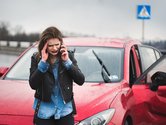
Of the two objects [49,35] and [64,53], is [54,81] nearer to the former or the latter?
[64,53]

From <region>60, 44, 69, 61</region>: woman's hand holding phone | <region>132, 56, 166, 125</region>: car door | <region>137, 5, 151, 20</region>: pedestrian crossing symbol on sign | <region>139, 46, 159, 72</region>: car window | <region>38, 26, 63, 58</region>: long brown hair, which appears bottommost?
<region>132, 56, 166, 125</region>: car door

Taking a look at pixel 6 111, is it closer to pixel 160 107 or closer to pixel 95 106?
pixel 95 106

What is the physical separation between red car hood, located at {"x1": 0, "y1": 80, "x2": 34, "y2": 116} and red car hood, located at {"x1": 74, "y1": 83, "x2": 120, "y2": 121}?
19.2 inches

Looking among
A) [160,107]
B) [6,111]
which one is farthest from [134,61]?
[6,111]

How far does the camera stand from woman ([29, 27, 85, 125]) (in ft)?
15.5

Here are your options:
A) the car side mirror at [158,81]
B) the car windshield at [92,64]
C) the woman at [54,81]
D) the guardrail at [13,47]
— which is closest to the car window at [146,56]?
the car windshield at [92,64]

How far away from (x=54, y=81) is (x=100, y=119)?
726 mm

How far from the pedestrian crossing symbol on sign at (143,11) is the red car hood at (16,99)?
45.4 ft

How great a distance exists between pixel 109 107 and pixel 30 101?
2.64ft

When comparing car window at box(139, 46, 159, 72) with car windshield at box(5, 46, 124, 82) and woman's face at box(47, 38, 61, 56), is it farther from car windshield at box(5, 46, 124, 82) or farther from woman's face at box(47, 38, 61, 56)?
woman's face at box(47, 38, 61, 56)

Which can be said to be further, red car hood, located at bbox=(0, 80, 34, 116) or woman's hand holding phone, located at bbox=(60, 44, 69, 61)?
red car hood, located at bbox=(0, 80, 34, 116)

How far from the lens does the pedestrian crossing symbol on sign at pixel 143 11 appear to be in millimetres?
19672

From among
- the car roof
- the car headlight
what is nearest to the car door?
Result: the car headlight

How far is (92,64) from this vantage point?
22.9 feet
